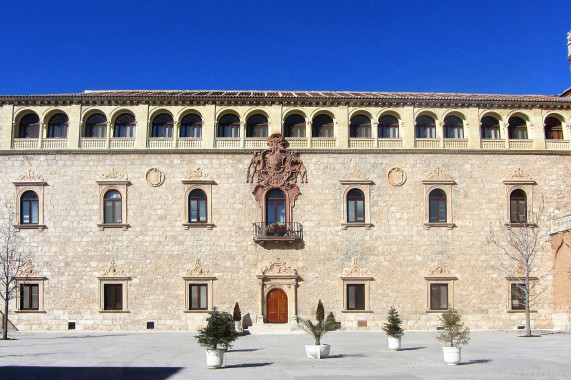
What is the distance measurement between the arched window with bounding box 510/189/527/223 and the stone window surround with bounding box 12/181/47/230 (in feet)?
82.4

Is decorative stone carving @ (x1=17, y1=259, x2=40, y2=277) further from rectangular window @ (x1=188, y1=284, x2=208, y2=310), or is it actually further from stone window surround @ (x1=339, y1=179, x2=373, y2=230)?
stone window surround @ (x1=339, y1=179, x2=373, y2=230)

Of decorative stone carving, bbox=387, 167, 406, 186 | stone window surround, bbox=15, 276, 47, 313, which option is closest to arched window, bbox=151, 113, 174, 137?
stone window surround, bbox=15, 276, 47, 313

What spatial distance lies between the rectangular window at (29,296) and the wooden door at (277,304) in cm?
1207

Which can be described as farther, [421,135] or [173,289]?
[421,135]

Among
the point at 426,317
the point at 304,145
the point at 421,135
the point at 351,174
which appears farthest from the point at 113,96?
the point at 426,317

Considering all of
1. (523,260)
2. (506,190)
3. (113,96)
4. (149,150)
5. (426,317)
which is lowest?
(426,317)

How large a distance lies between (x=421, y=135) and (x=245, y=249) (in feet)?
38.3

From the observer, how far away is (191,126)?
3600 centimetres

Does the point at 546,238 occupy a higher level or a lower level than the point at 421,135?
lower

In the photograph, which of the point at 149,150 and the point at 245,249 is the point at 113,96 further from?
the point at 245,249

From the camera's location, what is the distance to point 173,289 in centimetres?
3416

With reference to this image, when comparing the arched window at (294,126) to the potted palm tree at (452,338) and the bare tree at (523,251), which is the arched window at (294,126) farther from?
the potted palm tree at (452,338)

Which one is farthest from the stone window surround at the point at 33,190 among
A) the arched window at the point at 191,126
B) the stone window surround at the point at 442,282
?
the stone window surround at the point at 442,282

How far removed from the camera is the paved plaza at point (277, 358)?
59.0ft
